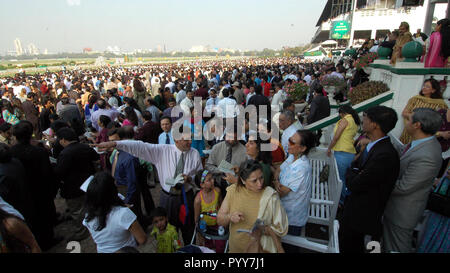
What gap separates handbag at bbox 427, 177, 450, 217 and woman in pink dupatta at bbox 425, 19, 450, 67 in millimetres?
2845

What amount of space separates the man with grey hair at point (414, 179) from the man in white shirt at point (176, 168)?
2304mm

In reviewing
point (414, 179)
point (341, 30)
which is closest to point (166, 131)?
point (414, 179)

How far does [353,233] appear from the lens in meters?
2.62

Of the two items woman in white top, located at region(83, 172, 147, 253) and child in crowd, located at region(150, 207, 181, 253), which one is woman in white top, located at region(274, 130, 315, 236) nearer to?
child in crowd, located at region(150, 207, 181, 253)

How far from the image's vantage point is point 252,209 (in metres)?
2.26

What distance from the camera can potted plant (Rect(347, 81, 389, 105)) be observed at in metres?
5.05

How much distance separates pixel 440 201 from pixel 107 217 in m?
3.21

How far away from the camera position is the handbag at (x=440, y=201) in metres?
2.28

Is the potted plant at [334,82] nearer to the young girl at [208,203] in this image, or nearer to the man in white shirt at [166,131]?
the man in white shirt at [166,131]

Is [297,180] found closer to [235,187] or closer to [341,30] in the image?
[235,187]

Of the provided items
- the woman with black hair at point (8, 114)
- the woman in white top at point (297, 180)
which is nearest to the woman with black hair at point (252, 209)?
the woman in white top at point (297, 180)

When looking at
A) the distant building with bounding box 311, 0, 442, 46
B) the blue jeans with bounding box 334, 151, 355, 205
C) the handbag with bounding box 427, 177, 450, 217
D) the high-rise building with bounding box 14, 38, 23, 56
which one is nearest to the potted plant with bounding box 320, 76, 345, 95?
the blue jeans with bounding box 334, 151, 355, 205

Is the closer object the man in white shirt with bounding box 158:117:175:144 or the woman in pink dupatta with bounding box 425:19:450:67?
the woman in pink dupatta with bounding box 425:19:450:67
